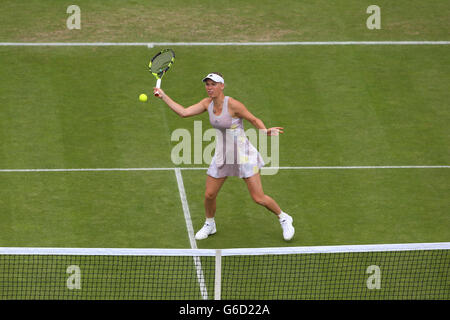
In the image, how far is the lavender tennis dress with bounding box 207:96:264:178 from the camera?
1362 cm

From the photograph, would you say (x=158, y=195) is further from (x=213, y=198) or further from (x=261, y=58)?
(x=261, y=58)

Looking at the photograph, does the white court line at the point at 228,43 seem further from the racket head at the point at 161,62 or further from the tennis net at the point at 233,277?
the tennis net at the point at 233,277

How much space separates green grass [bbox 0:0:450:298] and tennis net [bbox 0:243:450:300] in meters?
0.18

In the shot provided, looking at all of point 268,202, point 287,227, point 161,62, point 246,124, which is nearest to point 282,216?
point 287,227

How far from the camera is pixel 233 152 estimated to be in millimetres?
13711

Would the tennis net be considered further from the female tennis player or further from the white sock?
the female tennis player

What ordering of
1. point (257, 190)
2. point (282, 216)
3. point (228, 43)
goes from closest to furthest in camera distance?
1. point (257, 190)
2. point (282, 216)
3. point (228, 43)

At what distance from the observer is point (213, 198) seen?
46.3 feet

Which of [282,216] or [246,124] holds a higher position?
[246,124]

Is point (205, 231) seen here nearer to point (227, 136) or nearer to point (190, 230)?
point (190, 230)

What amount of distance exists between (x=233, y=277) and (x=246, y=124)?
5.52 m

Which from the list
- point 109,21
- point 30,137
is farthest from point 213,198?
point 109,21
